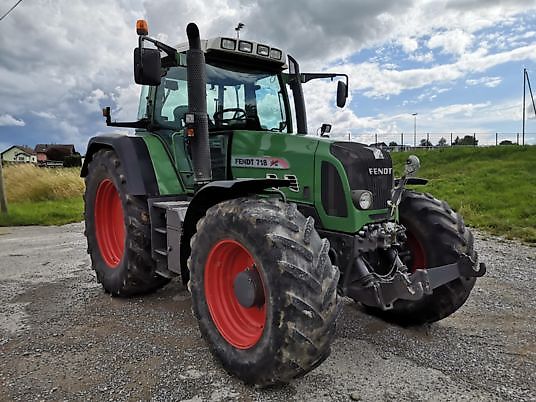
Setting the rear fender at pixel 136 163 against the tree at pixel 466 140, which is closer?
the rear fender at pixel 136 163

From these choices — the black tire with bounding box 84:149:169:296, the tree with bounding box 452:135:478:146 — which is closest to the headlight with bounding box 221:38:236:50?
the black tire with bounding box 84:149:169:296

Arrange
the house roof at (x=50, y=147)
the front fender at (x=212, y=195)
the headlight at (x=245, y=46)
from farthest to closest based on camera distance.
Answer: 1. the house roof at (x=50, y=147)
2. the headlight at (x=245, y=46)
3. the front fender at (x=212, y=195)

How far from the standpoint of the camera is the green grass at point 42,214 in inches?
449

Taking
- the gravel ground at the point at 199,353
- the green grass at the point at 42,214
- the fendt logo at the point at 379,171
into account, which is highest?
the fendt logo at the point at 379,171

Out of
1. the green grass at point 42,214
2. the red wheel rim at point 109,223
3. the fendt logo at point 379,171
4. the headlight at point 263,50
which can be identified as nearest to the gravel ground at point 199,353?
the red wheel rim at point 109,223

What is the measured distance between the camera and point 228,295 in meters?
3.34

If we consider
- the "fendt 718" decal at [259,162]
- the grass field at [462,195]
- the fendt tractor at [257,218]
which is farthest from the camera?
the grass field at [462,195]

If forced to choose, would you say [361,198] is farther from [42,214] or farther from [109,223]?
[42,214]

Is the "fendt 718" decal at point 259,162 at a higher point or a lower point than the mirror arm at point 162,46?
lower

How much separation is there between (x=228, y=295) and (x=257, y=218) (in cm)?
81

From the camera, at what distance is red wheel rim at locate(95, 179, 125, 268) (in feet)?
16.8

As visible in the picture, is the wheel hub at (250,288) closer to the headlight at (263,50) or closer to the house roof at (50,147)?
the headlight at (263,50)

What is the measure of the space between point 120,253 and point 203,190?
2.24 meters

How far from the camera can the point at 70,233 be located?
955cm
